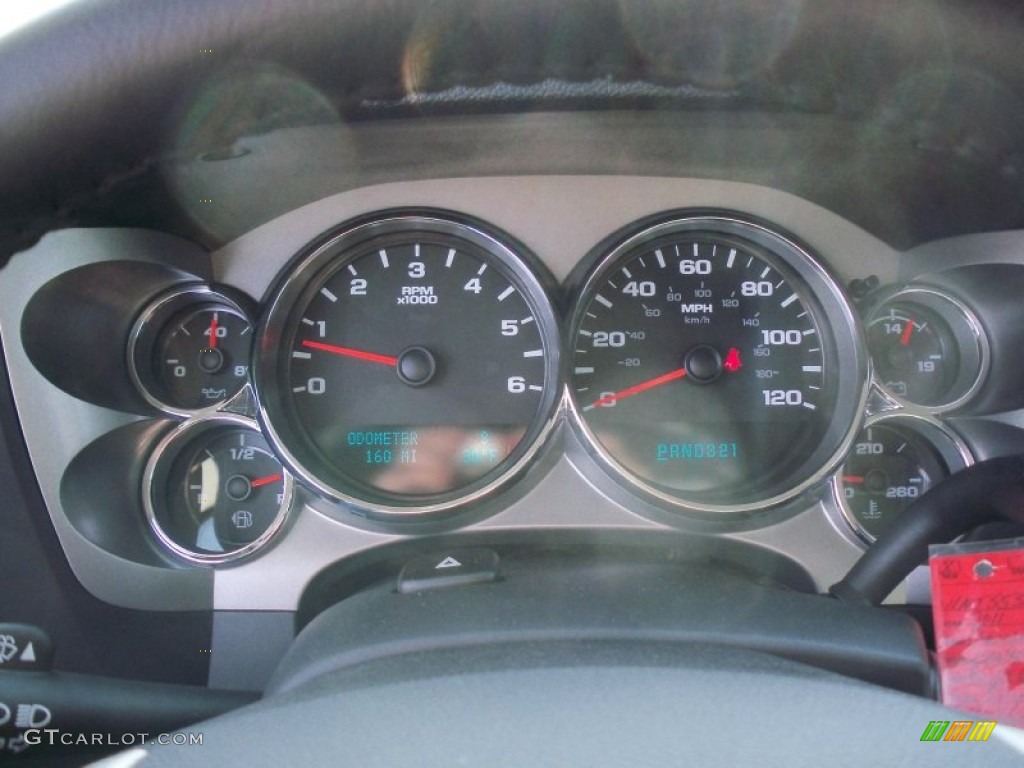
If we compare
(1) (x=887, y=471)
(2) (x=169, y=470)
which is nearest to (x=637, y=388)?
(1) (x=887, y=471)

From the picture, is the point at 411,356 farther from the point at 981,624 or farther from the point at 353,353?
the point at 981,624

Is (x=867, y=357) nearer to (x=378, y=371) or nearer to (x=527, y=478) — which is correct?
(x=527, y=478)

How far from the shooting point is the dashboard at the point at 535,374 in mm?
2404

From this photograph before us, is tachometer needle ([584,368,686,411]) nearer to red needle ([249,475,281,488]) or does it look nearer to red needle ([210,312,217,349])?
red needle ([249,475,281,488])

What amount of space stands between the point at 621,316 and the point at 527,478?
519mm

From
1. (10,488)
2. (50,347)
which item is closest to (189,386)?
(50,347)

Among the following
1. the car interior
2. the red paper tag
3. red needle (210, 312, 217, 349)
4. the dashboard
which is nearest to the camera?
the car interior

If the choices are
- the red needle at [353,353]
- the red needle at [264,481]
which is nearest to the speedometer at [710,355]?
the red needle at [353,353]

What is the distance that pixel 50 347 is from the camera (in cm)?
221

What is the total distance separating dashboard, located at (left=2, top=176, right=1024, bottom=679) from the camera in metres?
2.40

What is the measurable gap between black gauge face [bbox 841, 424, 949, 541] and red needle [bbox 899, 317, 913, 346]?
0.26 metres

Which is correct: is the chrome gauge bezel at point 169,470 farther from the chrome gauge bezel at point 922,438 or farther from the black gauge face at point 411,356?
the chrome gauge bezel at point 922,438

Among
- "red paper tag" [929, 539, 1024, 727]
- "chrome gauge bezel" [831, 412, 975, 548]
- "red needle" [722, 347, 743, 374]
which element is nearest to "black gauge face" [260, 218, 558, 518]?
"red needle" [722, 347, 743, 374]

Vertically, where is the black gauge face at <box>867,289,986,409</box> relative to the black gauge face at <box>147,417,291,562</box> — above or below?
above
